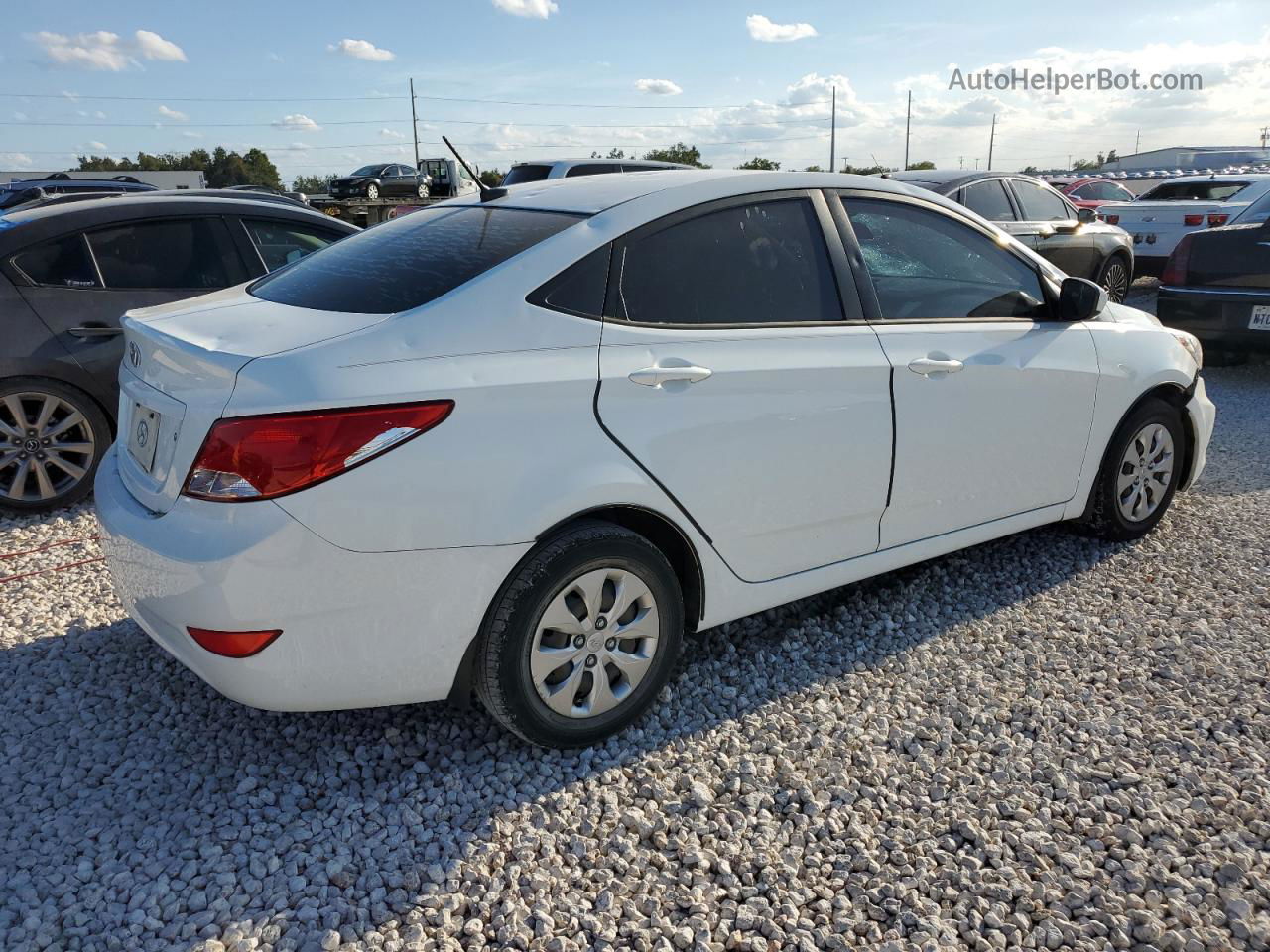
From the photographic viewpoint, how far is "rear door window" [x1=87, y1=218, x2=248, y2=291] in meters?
5.39

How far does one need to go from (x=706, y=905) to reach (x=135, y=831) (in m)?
1.56

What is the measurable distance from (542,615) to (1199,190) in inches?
603

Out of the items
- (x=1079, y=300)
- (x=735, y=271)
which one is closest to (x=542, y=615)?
(x=735, y=271)

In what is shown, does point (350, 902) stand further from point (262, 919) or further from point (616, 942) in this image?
point (616, 942)

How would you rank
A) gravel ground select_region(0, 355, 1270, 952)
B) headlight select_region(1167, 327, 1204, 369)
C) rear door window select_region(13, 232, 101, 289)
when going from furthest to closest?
rear door window select_region(13, 232, 101, 289) < headlight select_region(1167, 327, 1204, 369) < gravel ground select_region(0, 355, 1270, 952)

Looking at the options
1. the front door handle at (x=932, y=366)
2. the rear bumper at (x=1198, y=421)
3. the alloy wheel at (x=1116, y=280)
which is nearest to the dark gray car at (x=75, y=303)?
the front door handle at (x=932, y=366)

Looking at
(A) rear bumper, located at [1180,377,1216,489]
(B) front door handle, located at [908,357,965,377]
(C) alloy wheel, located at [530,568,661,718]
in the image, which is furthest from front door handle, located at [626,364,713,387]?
(A) rear bumper, located at [1180,377,1216,489]

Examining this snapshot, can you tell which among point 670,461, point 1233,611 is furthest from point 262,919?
point 1233,611

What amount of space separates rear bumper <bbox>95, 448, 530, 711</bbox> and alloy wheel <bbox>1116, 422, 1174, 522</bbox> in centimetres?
311

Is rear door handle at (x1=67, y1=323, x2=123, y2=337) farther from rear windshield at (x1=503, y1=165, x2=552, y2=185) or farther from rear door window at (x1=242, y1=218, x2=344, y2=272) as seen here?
rear windshield at (x1=503, y1=165, x2=552, y2=185)

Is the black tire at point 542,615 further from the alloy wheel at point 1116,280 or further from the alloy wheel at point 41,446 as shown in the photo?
the alloy wheel at point 1116,280

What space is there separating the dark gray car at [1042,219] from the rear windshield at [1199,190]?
315 centimetres

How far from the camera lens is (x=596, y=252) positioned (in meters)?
2.91

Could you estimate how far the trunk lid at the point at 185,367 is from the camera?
100 inches
